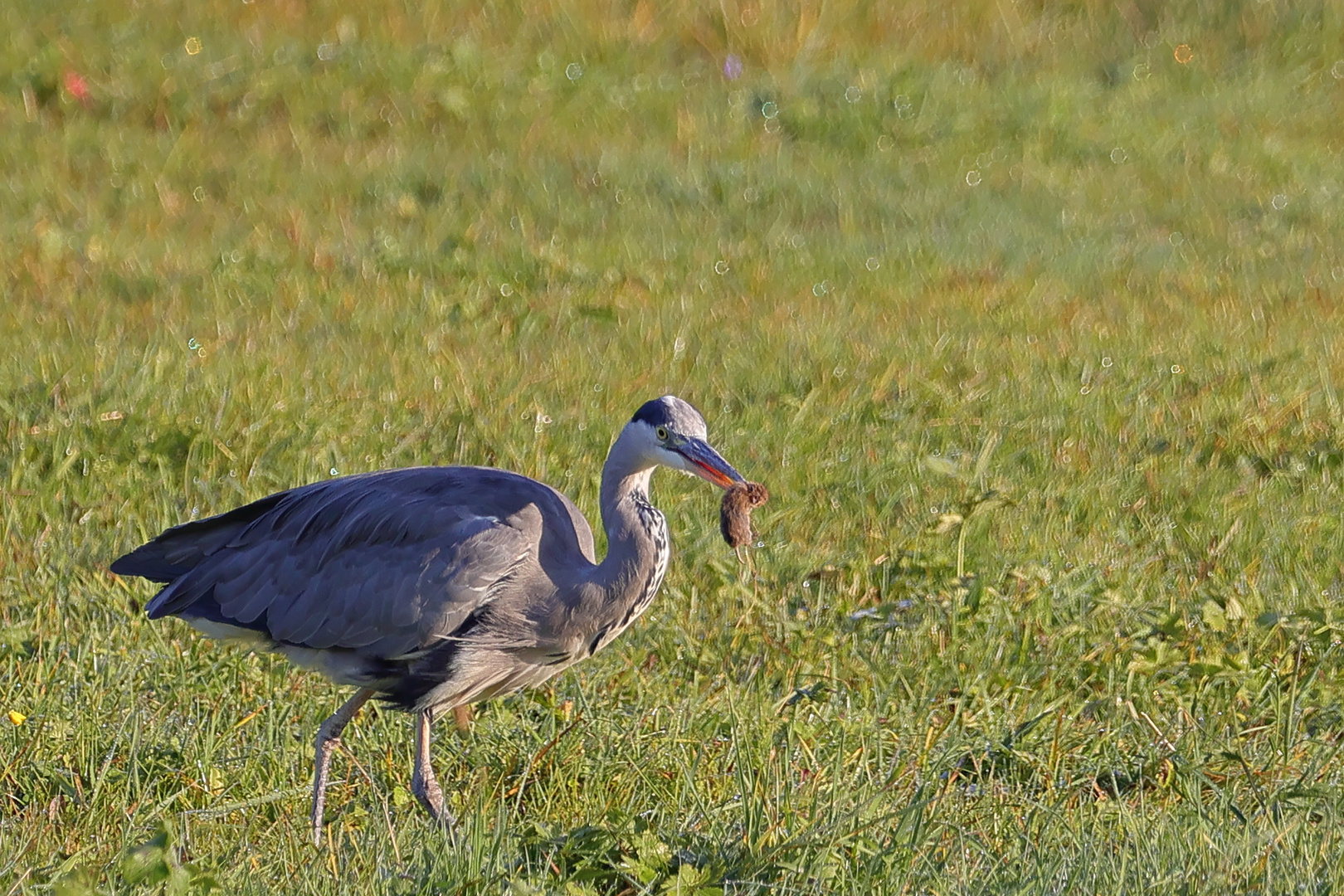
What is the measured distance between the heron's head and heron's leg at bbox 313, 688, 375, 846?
3.45ft

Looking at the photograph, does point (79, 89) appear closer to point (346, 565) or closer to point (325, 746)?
point (346, 565)

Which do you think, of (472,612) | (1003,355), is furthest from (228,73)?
(472,612)

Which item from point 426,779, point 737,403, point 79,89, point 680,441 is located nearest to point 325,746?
point 426,779

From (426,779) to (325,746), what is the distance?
11.6 inches

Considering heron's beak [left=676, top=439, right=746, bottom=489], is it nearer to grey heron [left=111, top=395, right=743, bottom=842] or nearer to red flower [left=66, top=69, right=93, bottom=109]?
grey heron [left=111, top=395, right=743, bottom=842]

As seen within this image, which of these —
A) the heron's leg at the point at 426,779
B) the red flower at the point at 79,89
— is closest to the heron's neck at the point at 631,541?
the heron's leg at the point at 426,779

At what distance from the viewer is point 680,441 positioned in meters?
4.47

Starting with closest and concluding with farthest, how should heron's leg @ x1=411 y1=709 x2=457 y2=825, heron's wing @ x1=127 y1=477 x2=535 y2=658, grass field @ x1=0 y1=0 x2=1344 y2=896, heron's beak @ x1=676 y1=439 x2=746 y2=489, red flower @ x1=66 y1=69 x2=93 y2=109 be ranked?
1. grass field @ x1=0 y1=0 x2=1344 y2=896
2. heron's leg @ x1=411 y1=709 x2=457 y2=825
3. heron's beak @ x1=676 y1=439 x2=746 y2=489
4. heron's wing @ x1=127 y1=477 x2=535 y2=658
5. red flower @ x1=66 y1=69 x2=93 y2=109

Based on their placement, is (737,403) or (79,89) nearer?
(737,403)

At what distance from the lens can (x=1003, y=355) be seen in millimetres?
8062

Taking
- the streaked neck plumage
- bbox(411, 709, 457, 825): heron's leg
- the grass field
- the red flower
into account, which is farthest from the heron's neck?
the red flower

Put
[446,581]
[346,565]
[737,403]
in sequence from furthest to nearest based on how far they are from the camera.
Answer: [737,403] → [346,565] → [446,581]

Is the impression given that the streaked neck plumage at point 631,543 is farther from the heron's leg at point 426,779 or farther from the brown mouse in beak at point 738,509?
the heron's leg at point 426,779

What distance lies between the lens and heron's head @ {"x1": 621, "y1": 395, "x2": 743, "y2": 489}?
14.6 ft
